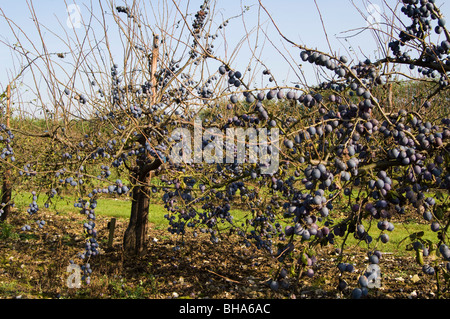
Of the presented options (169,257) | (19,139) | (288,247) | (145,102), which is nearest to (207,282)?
(169,257)

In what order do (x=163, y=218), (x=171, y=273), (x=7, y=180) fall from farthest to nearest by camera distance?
(x=163, y=218) → (x=7, y=180) → (x=171, y=273)

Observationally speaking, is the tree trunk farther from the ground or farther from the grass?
the grass

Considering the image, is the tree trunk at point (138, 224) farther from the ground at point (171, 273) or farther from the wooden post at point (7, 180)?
the wooden post at point (7, 180)

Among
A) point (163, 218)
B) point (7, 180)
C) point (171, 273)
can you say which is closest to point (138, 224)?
point (171, 273)

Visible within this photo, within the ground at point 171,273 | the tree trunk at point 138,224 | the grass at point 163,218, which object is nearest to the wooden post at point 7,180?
the grass at point 163,218

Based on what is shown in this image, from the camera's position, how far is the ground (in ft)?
14.3

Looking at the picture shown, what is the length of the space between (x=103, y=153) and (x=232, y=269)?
2338mm

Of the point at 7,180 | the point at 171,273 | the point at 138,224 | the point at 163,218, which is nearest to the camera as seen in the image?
the point at 171,273

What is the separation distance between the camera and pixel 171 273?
524cm

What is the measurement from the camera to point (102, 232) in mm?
7512

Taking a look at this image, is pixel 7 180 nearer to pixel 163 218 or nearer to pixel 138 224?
pixel 138 224

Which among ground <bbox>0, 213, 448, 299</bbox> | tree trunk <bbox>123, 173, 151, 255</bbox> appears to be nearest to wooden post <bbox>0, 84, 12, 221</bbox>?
ground <bbox>0, 213, 448, 299</bbox>

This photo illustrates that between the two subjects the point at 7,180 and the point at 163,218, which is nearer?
the point at 7,180
